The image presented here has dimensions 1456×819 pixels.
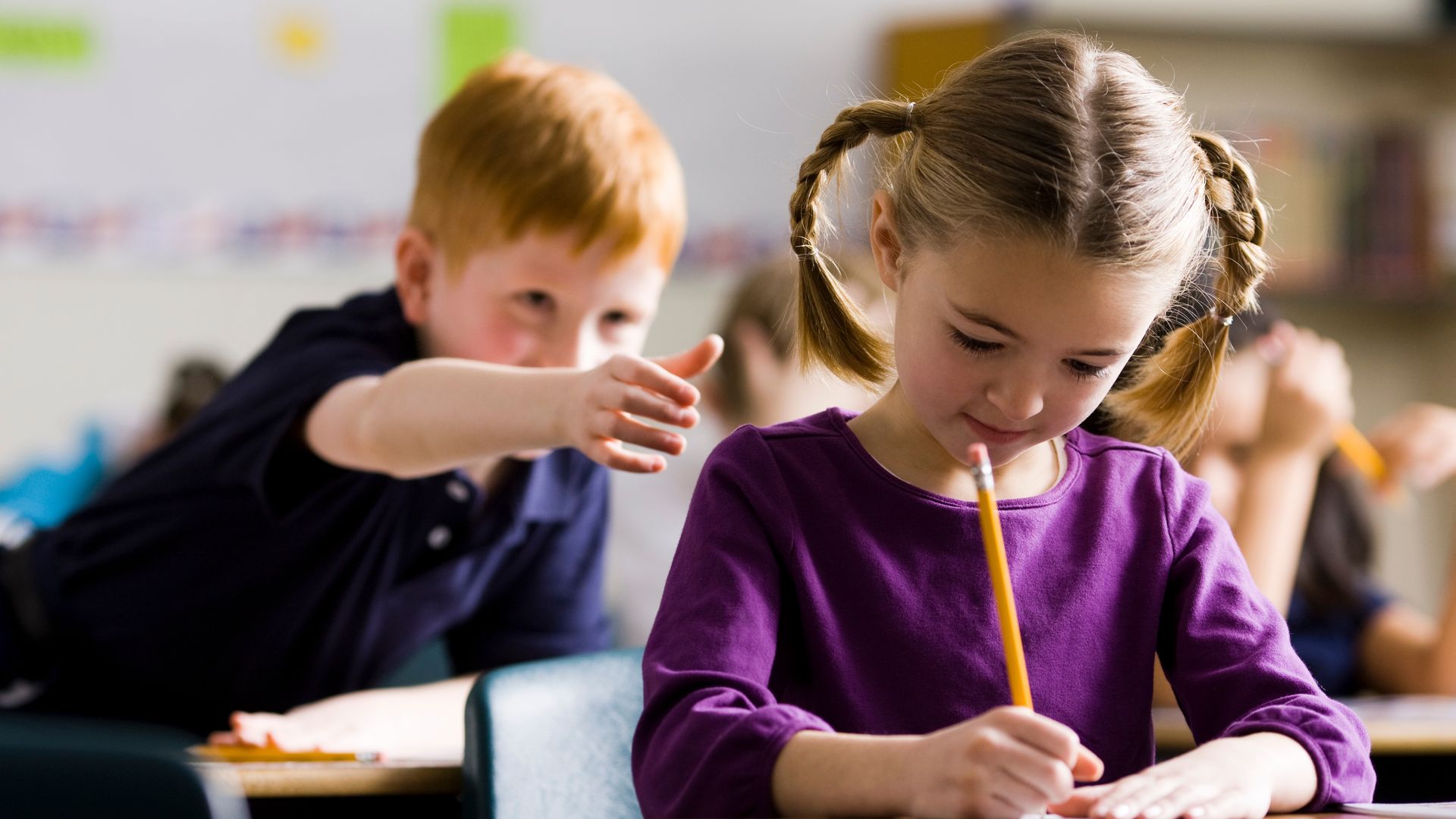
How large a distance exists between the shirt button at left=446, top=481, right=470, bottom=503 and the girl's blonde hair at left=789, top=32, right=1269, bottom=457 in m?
0.49

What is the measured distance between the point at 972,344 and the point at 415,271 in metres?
0.79

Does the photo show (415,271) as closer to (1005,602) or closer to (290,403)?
(290,403)

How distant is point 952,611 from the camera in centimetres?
83

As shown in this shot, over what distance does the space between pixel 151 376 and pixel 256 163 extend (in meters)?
0.50

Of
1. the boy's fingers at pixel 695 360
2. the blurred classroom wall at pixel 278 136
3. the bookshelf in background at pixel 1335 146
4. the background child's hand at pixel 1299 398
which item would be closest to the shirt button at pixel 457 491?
the boy's fingers at pixel 695 360

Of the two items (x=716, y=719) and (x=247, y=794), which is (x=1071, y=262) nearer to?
(x=716, y=719)

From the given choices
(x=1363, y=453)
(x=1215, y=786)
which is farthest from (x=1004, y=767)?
(x=1363, y=453)

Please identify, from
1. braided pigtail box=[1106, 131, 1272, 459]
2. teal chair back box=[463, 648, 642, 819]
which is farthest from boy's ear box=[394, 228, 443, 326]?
braided pigtail box=[1106, 131, 1272, 459]

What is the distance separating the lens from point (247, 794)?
35.5 inches

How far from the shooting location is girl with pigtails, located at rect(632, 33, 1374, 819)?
75 cm

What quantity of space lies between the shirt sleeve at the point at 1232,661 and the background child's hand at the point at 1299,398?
3.42ft

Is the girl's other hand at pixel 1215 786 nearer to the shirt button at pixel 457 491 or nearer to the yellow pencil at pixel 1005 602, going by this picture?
the yellow pencil at pixel 1005 602

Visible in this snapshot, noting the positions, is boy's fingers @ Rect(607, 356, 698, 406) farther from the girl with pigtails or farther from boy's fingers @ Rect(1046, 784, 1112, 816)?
boy's fingers @ Rect(1046, 784, 1112, 816)

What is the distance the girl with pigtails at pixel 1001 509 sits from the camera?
0.75 metres
